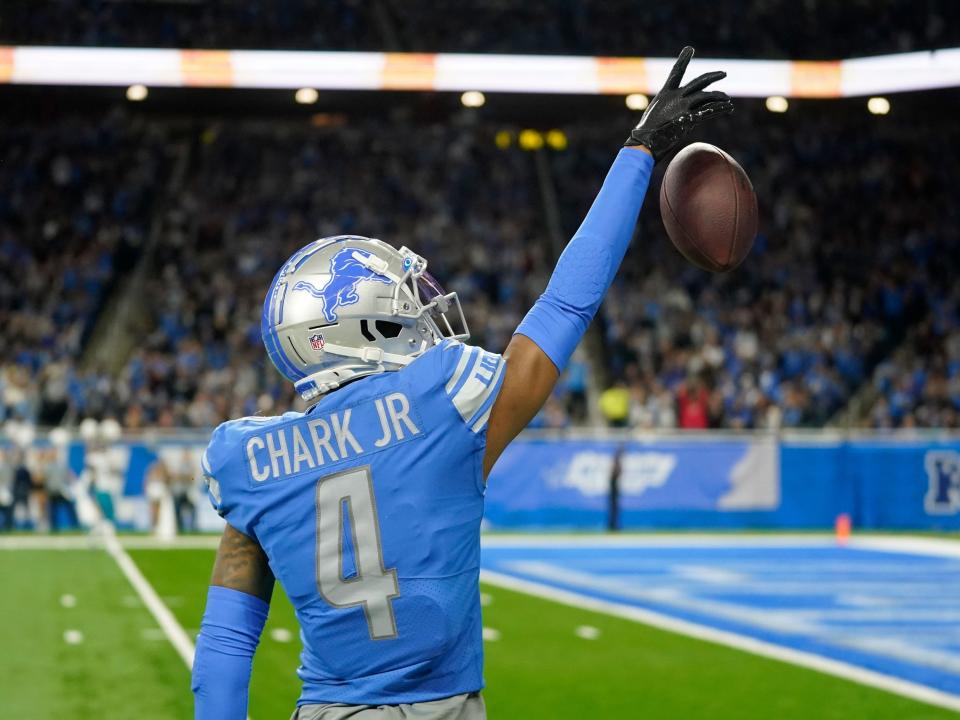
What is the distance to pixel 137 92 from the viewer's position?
2322 cm

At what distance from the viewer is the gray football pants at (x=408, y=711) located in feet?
7.68

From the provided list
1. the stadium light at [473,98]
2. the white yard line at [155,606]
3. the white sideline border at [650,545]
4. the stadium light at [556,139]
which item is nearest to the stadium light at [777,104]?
the stadium light at [473,98]

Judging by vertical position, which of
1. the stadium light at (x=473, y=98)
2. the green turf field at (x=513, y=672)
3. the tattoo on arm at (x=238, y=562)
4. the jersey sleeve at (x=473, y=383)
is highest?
the stadium light at (x=473, y=98)

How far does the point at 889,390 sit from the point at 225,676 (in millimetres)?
20443

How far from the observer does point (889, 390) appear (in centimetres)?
2183

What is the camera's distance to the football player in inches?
92.7

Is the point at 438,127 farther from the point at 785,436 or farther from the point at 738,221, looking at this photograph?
the point at 738,221

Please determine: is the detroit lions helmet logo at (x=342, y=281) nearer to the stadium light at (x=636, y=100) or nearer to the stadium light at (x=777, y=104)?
the stadium light at (x=636, y=100)

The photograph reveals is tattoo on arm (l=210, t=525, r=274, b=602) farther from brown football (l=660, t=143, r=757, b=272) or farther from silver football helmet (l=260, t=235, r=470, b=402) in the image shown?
brown football (l=660, t=143, r=757, b=272)

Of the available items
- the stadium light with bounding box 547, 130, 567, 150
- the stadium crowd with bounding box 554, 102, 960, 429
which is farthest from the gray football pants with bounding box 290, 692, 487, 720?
the stadium light with bounding box 547, 130, 567, 150

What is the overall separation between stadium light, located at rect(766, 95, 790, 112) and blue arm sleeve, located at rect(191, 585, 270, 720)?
21.3 m

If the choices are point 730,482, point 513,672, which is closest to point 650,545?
point 730,482

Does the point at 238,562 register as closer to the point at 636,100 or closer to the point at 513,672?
the point at 513,672

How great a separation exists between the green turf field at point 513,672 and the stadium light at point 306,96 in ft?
44.6
